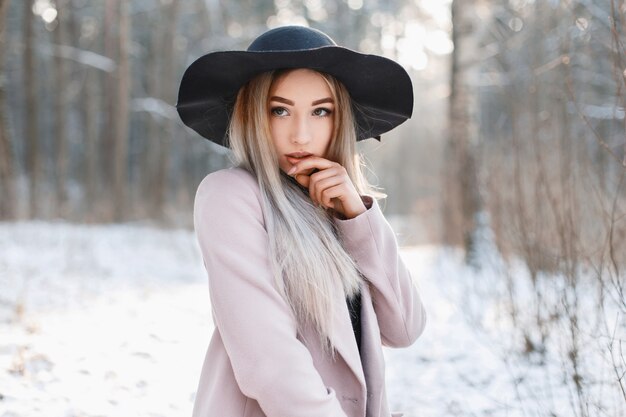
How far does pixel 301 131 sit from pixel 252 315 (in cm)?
57

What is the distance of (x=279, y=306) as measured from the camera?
160 cm

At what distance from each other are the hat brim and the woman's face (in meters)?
0.05

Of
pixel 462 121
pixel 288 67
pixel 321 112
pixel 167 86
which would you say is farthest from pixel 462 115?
pixel 167 86

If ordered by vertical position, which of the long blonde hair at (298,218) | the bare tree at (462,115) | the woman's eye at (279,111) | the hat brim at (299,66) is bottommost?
the long blonde hair at (298,218)

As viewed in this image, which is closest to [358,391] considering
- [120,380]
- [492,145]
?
[120,380]

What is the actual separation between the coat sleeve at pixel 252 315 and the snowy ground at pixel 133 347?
1.85 metres

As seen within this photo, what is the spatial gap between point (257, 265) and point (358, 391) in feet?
1.56

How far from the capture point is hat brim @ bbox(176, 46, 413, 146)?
1.76 m

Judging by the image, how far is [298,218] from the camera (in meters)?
1.78

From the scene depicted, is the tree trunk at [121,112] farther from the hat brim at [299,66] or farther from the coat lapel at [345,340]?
the coat lapel at [345,340]

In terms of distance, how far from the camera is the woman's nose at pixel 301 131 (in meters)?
1.84

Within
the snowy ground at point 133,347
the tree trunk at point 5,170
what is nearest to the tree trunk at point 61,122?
the tree trunk at point 5,170

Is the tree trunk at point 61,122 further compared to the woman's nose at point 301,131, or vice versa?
the tree trunk at point 61,122

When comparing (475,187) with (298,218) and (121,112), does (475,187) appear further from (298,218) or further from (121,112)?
(121,112)
